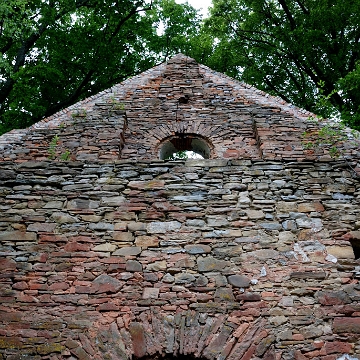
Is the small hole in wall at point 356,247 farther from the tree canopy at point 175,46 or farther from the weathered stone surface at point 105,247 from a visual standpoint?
the tree canopy at point 175,46

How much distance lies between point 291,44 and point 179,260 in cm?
954

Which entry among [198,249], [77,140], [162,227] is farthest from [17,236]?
[77,140]

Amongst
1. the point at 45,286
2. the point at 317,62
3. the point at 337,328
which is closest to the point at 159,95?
the point at 45,286

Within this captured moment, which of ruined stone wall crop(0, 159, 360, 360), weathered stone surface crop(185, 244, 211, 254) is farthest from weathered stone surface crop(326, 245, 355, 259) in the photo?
weathered stone surface crop(185, 244, 211, 254)

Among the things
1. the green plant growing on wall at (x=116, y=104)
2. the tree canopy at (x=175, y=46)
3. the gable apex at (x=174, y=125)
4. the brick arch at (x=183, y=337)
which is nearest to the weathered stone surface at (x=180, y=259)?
the brick arch at (x=183, y=337)

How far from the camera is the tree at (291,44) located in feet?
39.0

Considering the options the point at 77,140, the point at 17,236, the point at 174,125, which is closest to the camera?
the point at 17,236

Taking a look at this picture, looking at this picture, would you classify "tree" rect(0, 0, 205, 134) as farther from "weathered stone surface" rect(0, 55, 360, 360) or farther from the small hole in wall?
the small hole in wall

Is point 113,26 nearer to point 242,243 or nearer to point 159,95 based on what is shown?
point 159,95

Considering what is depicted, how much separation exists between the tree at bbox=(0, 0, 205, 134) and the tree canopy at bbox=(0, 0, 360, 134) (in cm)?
3

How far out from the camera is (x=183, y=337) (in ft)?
14.1

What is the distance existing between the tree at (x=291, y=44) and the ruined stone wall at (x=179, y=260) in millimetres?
6812

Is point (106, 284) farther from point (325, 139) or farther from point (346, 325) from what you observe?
point (325, 139)

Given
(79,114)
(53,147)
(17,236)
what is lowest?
(17,236)
